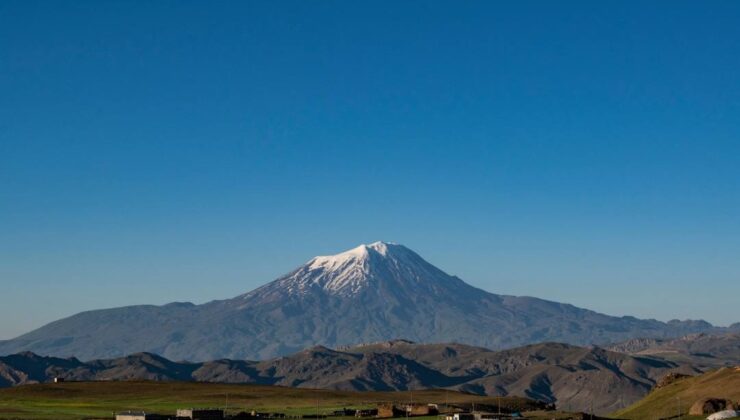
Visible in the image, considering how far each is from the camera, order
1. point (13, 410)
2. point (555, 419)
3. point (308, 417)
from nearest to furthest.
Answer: point (555, 419) → point (308, 417) → point (13, 410)

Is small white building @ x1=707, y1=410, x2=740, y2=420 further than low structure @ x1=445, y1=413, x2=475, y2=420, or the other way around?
low structure @ x1=445, y1=413, x2=475, y2=420

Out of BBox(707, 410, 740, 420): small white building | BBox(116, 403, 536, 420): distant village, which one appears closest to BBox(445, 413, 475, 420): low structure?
BBox(116, 403, 536, 420): distant village

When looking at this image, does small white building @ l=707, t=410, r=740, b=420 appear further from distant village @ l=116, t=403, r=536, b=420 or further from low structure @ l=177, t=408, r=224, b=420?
low structure @ l=177, t=408, r=224, b=420

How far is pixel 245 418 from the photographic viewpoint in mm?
171875

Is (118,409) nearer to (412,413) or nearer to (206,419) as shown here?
(206,419)

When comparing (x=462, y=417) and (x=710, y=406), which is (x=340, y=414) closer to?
(x=462, y=417)

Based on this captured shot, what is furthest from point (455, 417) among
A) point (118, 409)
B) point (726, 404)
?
point (118, 409)

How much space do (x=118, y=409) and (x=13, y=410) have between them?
724 inches

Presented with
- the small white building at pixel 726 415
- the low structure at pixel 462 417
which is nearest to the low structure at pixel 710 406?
the small white building at pixel 726 415

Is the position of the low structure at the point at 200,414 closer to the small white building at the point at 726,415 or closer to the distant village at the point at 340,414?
the distant village at the point at 340,414

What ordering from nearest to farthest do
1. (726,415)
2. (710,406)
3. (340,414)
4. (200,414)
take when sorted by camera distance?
1. (726,415)
2. (200,414)
3. (710,406)
4. (340,414)

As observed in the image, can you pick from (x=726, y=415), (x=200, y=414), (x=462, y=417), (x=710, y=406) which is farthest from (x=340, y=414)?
(x=726, y=415)

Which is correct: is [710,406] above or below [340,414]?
below

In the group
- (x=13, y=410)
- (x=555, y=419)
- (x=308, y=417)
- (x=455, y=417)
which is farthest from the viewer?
(x=13, y=410)
